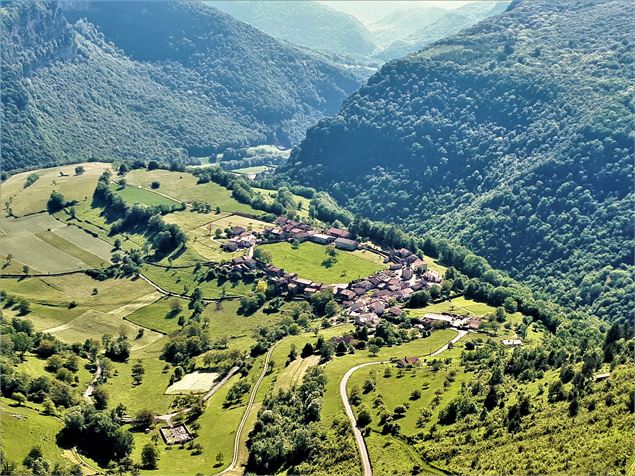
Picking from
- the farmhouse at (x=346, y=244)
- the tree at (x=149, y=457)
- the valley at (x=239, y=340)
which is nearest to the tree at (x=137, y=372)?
the valley at (x=239, y=340)

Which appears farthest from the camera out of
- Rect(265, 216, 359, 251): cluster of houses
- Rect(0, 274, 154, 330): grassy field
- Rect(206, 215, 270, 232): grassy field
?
Rect(206, 215, 270, 232): grassy field

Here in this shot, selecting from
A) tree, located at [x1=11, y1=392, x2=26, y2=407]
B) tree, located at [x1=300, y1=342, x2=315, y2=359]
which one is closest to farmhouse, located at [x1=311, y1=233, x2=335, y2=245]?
tree, located at [x1=300, y1=342, x2=315, y2=359]

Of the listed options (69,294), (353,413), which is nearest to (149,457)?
(353,413)

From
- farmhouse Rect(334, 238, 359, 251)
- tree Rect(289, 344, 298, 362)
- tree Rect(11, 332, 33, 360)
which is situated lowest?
tree Rect(11, 332, 33, 360)

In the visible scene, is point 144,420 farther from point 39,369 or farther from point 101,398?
point 39,369

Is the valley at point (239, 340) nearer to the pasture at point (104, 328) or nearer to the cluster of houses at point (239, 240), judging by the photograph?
the pasture at point (104, 328)

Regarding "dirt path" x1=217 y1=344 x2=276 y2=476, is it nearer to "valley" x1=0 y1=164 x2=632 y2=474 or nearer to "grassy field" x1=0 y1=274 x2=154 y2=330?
"valley" x1=0 y1=164 x2=632 y2=474
